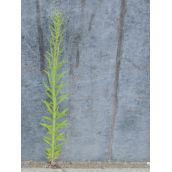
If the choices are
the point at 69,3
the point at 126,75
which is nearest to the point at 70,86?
the point at 126,75

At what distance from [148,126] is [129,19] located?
1.57ft

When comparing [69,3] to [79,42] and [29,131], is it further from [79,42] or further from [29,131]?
[29,131]

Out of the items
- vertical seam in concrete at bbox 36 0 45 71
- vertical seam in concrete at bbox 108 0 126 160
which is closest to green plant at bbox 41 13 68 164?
vertical seam in concrete at bbox 36 0 45 71

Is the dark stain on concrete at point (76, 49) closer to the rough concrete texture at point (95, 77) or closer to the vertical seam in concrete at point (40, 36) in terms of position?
the rough concrete texture at point (95, 77)

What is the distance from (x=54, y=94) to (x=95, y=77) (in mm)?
199

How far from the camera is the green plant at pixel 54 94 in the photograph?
171cm

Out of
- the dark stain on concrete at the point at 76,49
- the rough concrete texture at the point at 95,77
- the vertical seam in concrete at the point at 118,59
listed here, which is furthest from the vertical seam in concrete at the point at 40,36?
the vertical seam in concrete at the point at 118,59

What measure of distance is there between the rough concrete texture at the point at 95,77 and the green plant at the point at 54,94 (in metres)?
0.03

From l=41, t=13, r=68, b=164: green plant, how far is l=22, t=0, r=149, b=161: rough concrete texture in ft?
0.09

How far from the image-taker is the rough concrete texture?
1.75 m

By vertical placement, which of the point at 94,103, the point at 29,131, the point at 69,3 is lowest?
the point at 29,131

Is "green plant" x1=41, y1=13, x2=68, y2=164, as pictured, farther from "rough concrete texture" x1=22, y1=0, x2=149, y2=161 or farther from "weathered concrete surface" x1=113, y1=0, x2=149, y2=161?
"weathered concrete surface" x1=113, y1=0, x2=149, y2=161

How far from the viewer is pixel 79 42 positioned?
1754mm

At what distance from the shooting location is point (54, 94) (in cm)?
171
